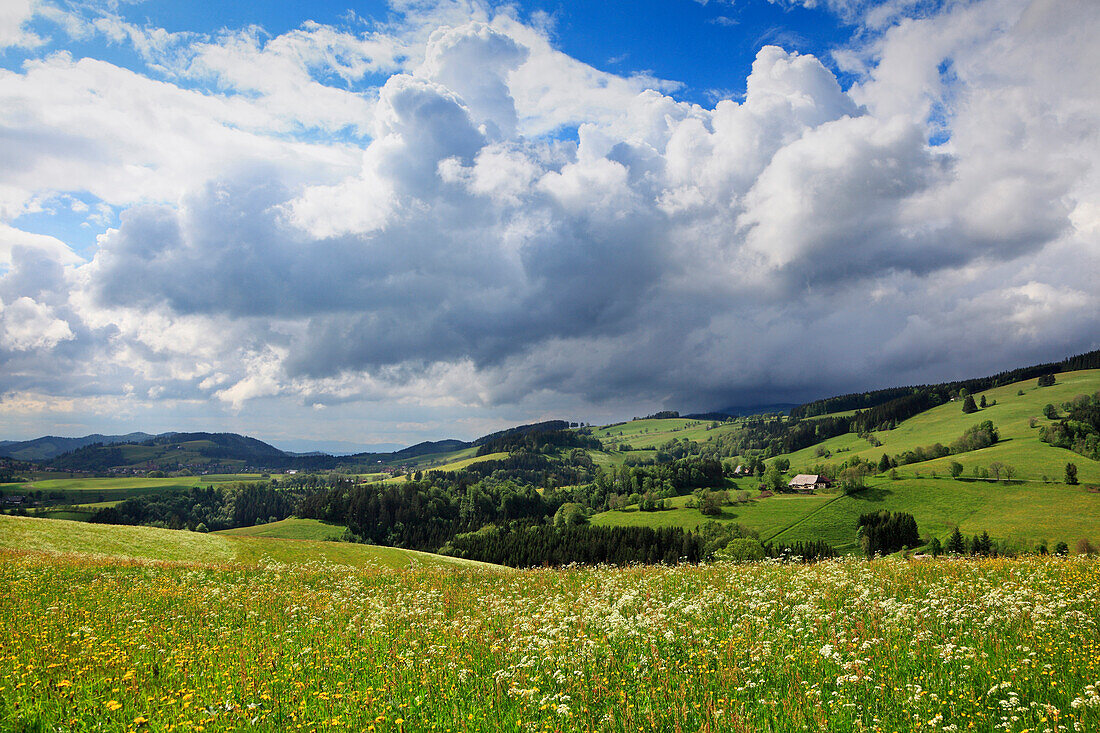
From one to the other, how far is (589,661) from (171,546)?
43.1 meters

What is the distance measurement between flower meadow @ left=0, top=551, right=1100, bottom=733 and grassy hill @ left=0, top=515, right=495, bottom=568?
2194 cm

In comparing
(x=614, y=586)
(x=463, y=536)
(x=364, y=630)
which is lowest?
(x=463, y=536)

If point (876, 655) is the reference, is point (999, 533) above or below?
below

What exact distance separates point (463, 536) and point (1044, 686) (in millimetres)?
190135

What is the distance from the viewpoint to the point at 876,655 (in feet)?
30.6

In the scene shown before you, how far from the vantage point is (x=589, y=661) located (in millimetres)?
9367

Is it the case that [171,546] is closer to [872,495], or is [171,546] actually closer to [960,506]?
[960,506]

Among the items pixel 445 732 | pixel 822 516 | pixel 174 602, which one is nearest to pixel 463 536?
pixel 822 516

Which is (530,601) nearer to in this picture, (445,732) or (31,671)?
(445,732)

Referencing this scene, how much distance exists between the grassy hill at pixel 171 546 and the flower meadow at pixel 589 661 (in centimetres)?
2194

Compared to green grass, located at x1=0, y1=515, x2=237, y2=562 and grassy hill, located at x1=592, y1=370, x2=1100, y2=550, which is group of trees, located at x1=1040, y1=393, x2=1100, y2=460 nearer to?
grassy hill, located at x1=592, y1=370, x2=1100, y2=550

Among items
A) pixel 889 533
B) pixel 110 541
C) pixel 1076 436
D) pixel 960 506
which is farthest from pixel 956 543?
pixel 110 541

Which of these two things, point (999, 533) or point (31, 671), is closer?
point (31, 671)

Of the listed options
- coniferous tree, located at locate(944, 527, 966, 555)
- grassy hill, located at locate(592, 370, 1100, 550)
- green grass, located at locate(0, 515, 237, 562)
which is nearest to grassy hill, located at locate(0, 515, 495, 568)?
green grass, located at locate(0, 515, 237, 562)
